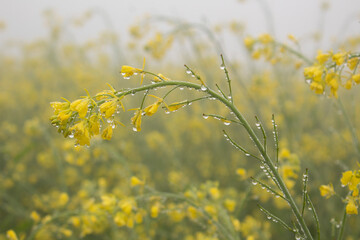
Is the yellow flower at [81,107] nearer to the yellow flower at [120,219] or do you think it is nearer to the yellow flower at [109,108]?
the yellow flower at [109,108]

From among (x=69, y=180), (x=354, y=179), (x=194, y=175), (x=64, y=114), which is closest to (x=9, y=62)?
(x=69, y=180)

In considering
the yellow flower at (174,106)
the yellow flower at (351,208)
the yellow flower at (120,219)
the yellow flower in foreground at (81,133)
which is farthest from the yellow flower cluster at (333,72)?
the yellow flower at (120,219)

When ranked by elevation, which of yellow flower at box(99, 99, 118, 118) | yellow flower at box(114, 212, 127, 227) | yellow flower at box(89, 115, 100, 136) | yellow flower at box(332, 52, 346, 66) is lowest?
yellow flower at box(114, 212, 127, 227)

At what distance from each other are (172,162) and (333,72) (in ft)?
8.50

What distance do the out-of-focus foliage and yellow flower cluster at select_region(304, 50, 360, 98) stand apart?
0.08 ft

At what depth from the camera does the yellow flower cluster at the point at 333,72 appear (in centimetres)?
119

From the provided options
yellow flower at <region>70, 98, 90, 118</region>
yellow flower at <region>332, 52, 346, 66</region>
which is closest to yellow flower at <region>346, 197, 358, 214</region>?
yellow flower at <region>332, 52, 346, 66</region>

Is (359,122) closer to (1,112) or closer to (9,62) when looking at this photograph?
(1,112)

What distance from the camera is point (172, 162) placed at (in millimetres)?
3580

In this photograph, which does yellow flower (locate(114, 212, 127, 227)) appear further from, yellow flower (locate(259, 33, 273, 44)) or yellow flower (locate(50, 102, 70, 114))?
yellow flower (locate(259, 33, 273, 44))

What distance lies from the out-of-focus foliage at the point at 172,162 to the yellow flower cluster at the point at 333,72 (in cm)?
2

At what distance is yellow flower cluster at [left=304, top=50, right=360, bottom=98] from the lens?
119 centimetres

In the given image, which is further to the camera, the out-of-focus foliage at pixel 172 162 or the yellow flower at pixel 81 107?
the out-of-focus foliage at pixel 172 162

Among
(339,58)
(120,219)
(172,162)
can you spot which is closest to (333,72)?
(339,58)
